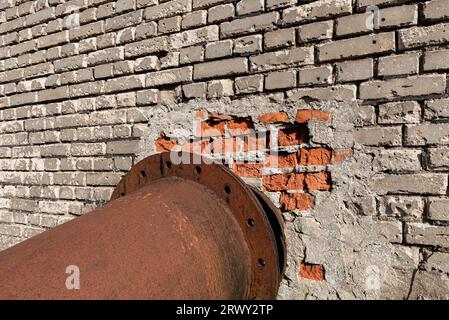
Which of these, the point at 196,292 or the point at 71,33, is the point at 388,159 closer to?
the point at 196,292

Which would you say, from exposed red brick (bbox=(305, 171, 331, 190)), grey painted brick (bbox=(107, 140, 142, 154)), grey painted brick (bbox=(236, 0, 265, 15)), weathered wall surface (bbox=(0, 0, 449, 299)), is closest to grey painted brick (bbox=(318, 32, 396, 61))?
weathered wall surface (bbox=(0, 0, 449, 299))

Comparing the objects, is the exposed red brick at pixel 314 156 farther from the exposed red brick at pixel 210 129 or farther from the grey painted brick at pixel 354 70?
the exposed red brick at pixel 210 129

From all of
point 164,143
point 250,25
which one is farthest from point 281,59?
point 164,143

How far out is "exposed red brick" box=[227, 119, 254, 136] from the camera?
196cm

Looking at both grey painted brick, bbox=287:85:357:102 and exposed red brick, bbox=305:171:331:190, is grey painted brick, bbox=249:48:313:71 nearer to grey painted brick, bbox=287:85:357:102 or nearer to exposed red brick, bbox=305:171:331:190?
grey painted brick, bbox=287:85:357:102

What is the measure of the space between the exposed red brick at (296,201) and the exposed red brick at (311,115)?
337 millimetres

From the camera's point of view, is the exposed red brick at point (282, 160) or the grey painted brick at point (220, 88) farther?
the grey painted brick at point (220, 88)

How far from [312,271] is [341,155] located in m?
0.53

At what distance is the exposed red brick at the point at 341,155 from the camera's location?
171cm

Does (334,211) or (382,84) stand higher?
(382,84)

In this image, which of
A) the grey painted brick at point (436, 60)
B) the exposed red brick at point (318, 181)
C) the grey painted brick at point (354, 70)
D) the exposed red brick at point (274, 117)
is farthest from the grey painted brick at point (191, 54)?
the grey painted brick at point (436, 60)

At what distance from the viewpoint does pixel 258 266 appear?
4.51 feet
